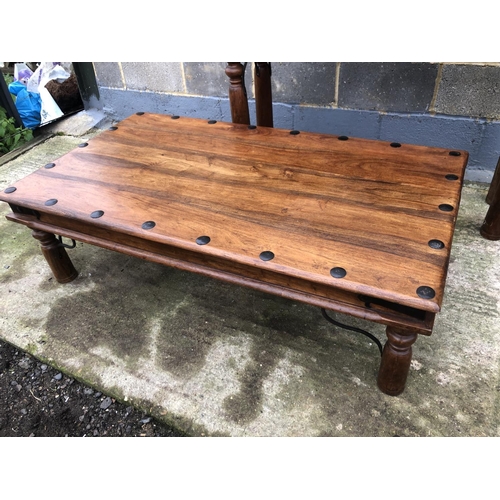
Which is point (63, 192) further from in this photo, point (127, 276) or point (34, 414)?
point (34, 414)

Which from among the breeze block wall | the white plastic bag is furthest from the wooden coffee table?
the white plastic bag

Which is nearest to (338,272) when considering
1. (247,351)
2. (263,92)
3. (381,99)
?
(247,351)

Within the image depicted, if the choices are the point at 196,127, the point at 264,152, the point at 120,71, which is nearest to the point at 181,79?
the point at 120,71

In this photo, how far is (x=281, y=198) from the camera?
154 centimetres

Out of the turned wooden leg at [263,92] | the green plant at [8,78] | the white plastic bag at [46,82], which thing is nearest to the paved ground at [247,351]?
the turned wooden leg at [263,92]

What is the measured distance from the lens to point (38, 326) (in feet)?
6.12

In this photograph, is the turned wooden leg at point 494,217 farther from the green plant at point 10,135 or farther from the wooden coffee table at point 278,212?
the green plant at point 10,135

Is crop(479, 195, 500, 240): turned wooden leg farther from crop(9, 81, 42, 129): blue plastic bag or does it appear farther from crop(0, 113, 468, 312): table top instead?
crop(9, 81, 42, 129): blue plastic bag

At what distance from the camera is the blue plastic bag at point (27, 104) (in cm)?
364

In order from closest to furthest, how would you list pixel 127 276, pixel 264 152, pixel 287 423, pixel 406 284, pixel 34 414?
pixel 406 284 → pixel 287 423 → pixel 34 414 → pixel 264 152 → pixel 127 276

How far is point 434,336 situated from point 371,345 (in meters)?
0.25

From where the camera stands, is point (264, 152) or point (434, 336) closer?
point (434, 336)

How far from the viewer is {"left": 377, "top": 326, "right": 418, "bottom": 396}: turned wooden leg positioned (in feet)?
4.09

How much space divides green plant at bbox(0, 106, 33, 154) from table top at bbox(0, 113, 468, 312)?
185 cm
